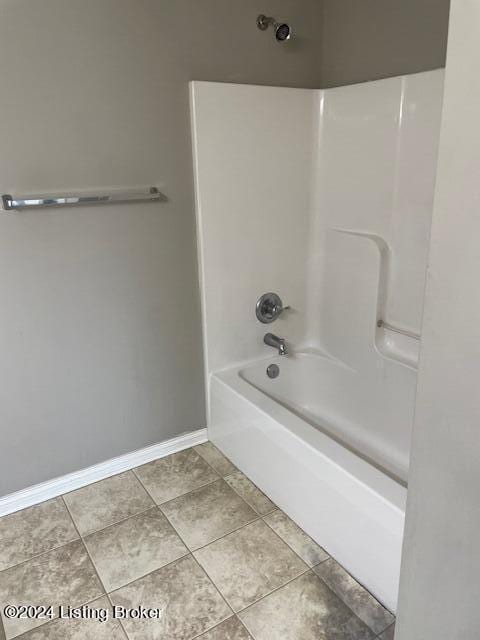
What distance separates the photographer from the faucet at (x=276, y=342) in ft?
7.89

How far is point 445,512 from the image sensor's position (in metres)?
0.72

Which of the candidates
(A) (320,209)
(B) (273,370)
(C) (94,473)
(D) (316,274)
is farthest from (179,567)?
(A) (320,209)

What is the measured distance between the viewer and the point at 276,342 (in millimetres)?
2430

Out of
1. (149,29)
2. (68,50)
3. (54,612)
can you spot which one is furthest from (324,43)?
(54,612)

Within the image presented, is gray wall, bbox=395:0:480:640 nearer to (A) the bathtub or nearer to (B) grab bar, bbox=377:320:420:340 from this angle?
(A) the bathtub

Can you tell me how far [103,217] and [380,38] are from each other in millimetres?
1351

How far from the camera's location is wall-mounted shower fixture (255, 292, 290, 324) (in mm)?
2396

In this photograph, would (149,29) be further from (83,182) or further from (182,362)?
(182,362)

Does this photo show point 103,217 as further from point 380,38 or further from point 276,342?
point 380,38

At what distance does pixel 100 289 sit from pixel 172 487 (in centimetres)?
91

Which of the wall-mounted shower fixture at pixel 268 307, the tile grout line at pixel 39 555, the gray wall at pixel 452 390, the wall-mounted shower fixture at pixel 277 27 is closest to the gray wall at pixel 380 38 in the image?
the wall-mounted shower fixture at pixel 277 27

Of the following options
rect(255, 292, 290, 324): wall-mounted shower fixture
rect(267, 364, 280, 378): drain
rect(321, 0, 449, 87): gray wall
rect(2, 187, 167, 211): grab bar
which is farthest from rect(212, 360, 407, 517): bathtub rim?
rect(321, 0, 449, 87): gray wall

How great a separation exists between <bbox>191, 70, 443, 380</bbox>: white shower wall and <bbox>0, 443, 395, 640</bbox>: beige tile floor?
67 cm

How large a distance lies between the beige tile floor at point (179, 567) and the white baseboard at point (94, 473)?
1.5 inches
